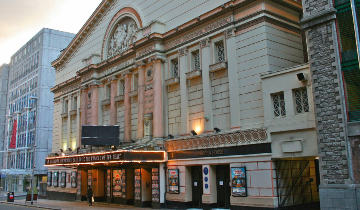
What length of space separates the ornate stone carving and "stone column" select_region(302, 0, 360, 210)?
17875 mm

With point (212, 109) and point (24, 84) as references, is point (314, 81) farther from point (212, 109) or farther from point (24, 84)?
point (24, 84)

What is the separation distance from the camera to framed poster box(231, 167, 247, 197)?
68.7 feet

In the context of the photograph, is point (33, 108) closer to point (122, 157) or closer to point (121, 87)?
point (121, 87)

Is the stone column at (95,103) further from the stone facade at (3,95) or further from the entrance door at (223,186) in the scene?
the stone facade at (3,95)

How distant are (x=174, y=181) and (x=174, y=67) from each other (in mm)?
8467

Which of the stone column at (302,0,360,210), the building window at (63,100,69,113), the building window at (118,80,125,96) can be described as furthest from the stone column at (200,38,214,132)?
the building window at (63,100,69,113)

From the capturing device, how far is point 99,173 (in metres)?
34.5

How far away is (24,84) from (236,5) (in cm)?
5368

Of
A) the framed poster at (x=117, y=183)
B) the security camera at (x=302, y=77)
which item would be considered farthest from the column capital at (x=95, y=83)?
the security camera at (x=302, y=77)

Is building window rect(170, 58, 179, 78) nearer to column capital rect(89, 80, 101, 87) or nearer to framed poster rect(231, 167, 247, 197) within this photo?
framed poster rect(231, 167, 247, 197)

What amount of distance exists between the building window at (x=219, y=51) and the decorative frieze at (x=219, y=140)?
504cm

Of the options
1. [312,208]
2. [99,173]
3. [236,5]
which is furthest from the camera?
[99,173]

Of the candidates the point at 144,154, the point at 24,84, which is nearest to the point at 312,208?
the point at 144,154

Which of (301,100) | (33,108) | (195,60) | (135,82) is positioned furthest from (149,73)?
(33,108)
